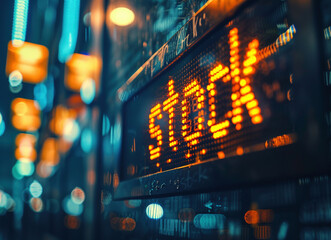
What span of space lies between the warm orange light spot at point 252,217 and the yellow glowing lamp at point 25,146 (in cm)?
809

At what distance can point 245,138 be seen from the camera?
1.99 ft

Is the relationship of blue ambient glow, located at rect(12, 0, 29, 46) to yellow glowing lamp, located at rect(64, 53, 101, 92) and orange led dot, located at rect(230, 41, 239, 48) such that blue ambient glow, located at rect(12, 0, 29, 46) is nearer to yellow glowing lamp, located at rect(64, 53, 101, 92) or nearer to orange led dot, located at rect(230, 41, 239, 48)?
yellow glowing lamp, located at rect(64, 53, 101, 92)

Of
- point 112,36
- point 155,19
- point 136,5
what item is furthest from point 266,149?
point 112,36

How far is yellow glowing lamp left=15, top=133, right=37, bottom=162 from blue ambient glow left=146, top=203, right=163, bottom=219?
24.7 ft

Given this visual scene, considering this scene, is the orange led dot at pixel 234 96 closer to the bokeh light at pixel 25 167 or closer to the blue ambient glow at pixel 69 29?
the blue ambient glow at pixel 69 29

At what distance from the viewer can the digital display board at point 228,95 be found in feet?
1.79

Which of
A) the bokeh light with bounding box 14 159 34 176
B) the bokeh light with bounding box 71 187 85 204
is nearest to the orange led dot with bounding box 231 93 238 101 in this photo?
the bokeh light with bounding box 71 187 85 204

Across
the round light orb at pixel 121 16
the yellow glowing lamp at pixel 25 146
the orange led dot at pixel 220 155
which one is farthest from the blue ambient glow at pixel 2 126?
the orange led dot at pixel 220 155

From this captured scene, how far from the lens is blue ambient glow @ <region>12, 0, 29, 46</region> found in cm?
298

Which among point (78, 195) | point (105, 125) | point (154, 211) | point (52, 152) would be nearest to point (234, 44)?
point (154, 211)

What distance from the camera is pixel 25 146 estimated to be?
28.9ft

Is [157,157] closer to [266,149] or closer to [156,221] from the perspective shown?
[156,221]

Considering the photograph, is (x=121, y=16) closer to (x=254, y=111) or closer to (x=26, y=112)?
(x=254, y=111)

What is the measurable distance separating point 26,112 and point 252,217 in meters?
6.28
